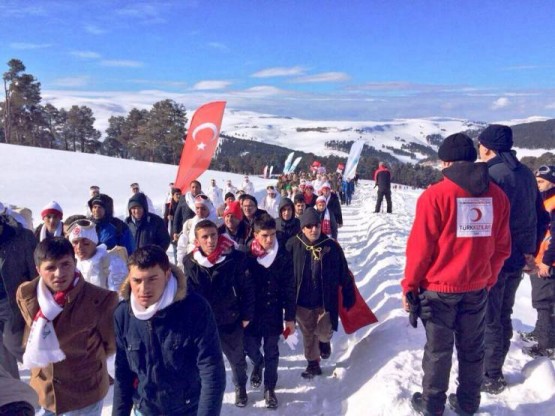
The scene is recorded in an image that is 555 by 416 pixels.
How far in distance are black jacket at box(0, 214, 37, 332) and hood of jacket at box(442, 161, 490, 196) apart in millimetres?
3436

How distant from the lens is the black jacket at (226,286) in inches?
147

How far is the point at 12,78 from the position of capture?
4475 centimetres


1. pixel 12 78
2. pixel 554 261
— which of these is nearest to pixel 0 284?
pixel 554 261

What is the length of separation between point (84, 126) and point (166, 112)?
13845 mm

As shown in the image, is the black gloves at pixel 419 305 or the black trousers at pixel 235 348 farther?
the black trousers at pixel 235 348

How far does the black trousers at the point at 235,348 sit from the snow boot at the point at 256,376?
328 millimetres

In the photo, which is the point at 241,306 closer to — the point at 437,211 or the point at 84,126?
the point at 437,211

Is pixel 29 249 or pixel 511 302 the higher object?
pixel 29 249

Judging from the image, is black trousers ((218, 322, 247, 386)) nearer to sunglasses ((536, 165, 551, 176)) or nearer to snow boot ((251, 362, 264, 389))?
snow boot ((251, 362, 264, 389))

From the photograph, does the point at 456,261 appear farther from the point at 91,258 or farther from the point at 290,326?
the point at 91,258

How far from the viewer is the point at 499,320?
348 centimetres

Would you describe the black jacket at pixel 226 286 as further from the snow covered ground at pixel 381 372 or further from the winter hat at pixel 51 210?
the winter hat at pixel 51 210

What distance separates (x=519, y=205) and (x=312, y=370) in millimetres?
2651

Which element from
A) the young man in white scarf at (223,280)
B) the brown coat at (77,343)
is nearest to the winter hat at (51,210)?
the young man in white scarf at (223,280)
